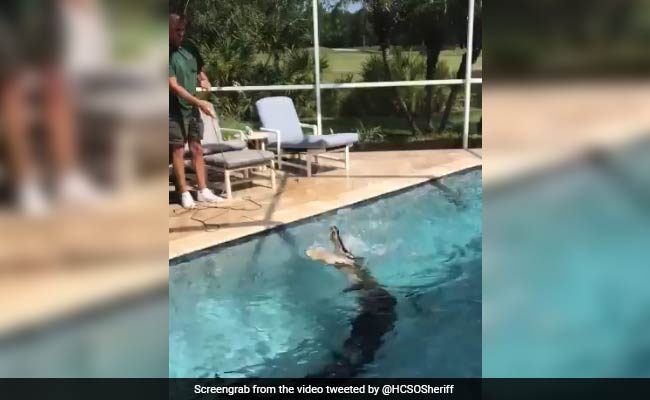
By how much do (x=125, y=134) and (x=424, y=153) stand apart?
506 cm

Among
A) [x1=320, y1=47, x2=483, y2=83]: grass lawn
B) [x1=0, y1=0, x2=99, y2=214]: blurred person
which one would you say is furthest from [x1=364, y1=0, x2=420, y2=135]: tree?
[x1=0, y1=0, x2=99, y2=214]: blurred person

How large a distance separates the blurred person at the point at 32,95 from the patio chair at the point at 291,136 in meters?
3.81

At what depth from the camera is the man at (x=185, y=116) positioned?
3705mm

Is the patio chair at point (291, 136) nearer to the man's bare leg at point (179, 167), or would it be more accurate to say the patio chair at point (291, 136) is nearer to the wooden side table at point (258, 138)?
the wooden side table at point (258, 138)

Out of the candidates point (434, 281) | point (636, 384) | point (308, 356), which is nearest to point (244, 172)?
point (434, 281)

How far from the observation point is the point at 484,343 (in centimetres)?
312

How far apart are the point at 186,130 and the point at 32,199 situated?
2355mm

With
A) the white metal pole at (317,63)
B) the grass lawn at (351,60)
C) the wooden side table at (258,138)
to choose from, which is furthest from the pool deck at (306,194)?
the grass lawn at (351,60)

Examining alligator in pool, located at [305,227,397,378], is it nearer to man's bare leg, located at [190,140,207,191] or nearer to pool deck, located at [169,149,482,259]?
pool deck, located at [169,149,482,259]

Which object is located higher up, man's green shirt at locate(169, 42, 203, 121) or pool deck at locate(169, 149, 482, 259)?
man's green shirt at locate(169, 42, 203, 121)

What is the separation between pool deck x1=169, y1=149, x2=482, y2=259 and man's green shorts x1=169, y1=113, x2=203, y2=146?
0.57m

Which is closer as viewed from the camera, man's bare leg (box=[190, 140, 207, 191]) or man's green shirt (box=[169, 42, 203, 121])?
man's green shirt (box=[169, 42, 203, 121])

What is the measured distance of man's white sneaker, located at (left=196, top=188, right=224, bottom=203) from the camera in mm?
5355

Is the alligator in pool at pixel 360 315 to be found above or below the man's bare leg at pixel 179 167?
below
